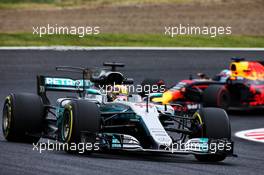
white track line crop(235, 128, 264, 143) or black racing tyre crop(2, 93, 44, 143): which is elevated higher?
black racing tyre crop(2, 93, 44, 143)

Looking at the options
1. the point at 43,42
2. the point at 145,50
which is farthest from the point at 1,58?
the point at 145,50

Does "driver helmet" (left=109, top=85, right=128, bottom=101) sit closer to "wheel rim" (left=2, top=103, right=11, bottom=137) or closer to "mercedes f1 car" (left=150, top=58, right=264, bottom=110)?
"wheel rim" (left=2, top=103, right=11, bottom=137)

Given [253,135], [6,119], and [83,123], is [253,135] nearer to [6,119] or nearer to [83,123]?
[6,119]

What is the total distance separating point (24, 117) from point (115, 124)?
4.78 feet

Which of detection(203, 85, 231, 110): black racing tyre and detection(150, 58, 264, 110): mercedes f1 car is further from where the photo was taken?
detection(150, 58, 264, 110): mercedes f1 car

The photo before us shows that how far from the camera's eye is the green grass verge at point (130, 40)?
2908 cm

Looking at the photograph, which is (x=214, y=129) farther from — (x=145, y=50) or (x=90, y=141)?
(x=145, y=50)

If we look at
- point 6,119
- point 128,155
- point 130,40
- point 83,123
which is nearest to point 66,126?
point 83,123

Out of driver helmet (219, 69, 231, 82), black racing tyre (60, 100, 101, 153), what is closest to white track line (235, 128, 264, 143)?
driver helmet (219, 69, 231, 82)

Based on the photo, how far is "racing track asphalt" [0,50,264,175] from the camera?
10906 millimetres

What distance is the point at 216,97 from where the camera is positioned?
20.6 metres

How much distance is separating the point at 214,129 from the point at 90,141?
174 cm

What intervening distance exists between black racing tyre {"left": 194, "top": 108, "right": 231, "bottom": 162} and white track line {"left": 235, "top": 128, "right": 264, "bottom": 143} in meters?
4.18

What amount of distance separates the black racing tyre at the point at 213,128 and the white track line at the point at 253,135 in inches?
165
